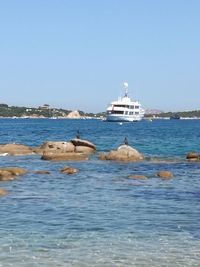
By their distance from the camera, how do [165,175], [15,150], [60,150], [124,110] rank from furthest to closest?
1. [124,110]
2. [15,150]
3. [60,150]
4. [165,175]

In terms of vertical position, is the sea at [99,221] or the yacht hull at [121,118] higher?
the yacht hull at [121,118]

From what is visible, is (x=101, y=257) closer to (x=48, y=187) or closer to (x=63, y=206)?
(x=63, y=206)

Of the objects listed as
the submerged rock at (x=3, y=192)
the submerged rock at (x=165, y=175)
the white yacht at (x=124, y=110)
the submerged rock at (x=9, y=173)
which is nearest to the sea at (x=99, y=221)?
the submerged rock at (x=3, y=192)

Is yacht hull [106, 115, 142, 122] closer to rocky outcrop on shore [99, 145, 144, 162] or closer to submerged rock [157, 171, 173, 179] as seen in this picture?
rocky outcrop on shore [99, 145, 144, 162]

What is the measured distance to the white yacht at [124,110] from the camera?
171875 mm

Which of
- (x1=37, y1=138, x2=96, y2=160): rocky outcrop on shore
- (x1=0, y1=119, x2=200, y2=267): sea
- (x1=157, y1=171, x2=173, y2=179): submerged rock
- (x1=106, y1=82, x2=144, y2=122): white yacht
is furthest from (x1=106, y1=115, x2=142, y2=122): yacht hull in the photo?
(x1=157, y1=171, x2=173, y2=179): submerged rock

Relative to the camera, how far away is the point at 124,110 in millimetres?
175750

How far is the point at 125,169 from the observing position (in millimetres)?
40281

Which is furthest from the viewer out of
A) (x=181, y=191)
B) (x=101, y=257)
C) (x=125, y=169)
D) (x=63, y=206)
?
(x=125, y=169)

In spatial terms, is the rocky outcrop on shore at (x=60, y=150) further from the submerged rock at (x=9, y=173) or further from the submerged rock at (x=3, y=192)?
the submerged rock at (x=3, y=192)

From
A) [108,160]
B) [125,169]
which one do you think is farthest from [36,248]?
[108,160]

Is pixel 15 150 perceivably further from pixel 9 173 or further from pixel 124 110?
pixel 124 110

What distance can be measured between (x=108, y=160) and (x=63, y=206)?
23810 millimetres

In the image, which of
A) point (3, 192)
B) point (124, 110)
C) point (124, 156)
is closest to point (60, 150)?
point (124, 156)
